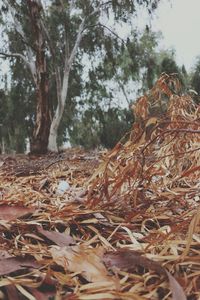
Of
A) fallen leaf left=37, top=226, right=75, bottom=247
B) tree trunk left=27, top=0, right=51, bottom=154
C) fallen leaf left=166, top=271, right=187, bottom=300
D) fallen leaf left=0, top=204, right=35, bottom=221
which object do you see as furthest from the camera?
tree trunk left=27, top=0, right=51, bottom=154

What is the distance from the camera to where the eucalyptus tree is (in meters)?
8.34

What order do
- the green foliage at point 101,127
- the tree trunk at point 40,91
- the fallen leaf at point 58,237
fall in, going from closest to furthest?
the fallen leaf at point 58,237
the tree trunk at point 40,91
the green foliage at point 101,127

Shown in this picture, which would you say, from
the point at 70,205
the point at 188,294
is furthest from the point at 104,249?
the point at 70,205

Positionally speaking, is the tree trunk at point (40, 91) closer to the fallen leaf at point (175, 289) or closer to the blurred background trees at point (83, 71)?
the blurred background trees at point (83, 71)

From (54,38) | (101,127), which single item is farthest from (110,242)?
(101,127)

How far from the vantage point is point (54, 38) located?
44.6 ft

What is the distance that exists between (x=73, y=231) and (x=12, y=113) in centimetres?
1678

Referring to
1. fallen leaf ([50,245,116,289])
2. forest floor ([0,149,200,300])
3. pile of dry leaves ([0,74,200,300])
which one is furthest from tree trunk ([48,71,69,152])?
fallen leaf ([50,245,116,289])

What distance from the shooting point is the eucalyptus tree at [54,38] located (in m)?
8.34

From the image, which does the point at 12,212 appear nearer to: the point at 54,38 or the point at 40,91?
the point at 40,91

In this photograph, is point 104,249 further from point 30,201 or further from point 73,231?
point 30,201

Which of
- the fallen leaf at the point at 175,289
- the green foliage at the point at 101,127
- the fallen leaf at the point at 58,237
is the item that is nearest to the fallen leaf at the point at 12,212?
the fallen leaf at the point at 58,237

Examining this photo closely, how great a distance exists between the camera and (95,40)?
13.1m

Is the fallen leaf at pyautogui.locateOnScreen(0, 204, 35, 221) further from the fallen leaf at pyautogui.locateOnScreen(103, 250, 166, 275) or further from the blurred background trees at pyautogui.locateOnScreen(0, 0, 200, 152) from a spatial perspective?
the blurred background trees at pyautogui.locateOnScreen(0, 0, 200, 152)
